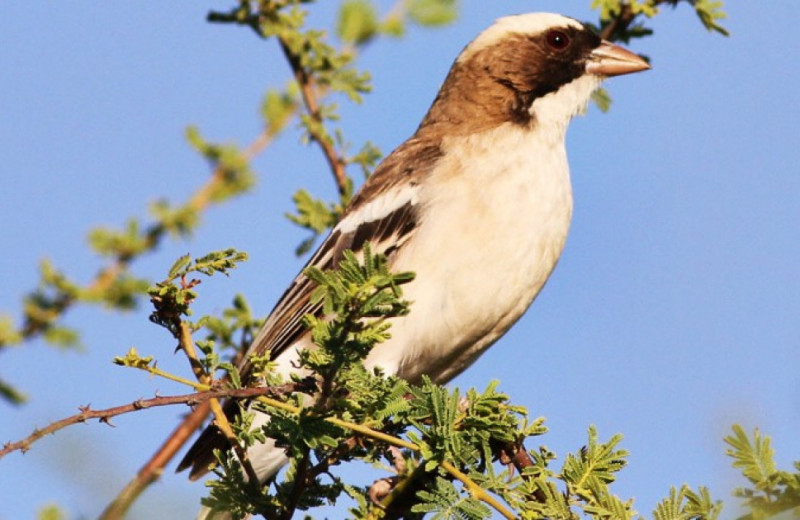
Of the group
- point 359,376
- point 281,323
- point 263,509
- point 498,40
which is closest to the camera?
point 359,376

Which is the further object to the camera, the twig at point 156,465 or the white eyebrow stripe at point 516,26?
the white eyebrow stripe at point 516,26

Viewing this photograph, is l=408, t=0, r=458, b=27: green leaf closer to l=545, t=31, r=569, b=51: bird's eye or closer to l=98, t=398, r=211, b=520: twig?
l=545, t=31, r=569, b=51: bird's eye

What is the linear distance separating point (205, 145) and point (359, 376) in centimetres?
231

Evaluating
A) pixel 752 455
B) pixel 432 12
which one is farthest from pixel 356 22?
pixel 752 455

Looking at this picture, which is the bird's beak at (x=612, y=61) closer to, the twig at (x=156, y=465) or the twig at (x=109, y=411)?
the twig at (x=156, y=465)

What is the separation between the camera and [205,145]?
5012mm

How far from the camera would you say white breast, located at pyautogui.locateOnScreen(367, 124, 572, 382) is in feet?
15.6

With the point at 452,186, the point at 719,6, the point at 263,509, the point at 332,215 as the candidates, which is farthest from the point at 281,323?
the point at 719,6

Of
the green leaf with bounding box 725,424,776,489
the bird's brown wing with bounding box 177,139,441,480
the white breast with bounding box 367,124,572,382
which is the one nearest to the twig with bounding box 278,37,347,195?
the bird's brown wing with bounding box 177,139,441,480

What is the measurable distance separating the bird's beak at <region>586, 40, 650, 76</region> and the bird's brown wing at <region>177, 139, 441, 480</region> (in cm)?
103

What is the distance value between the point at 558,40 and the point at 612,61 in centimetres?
34

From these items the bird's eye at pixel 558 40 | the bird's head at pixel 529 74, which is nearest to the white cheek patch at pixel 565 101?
the bird's head at pixel 529 74

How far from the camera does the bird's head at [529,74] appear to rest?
18.3ft

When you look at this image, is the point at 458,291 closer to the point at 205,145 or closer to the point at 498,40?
the point at 205,145
